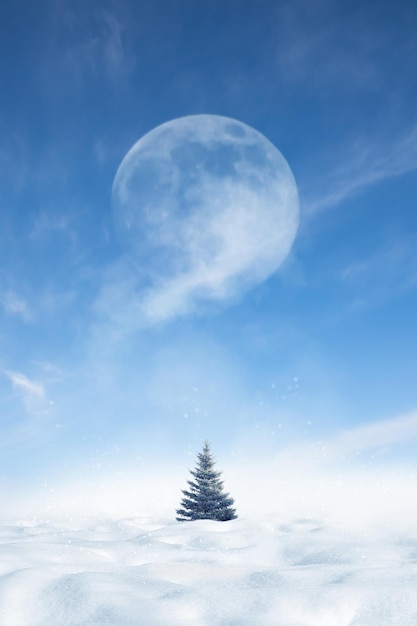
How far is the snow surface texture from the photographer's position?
2.40 metres

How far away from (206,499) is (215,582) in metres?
25.7

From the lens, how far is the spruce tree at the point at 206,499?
2577cm

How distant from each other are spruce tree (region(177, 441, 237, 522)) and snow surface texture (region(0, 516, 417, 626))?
22.9 metres

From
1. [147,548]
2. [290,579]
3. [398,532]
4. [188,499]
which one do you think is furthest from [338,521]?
[188,499]

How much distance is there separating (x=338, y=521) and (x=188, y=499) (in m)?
23.0

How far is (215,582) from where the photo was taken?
9.75 ft

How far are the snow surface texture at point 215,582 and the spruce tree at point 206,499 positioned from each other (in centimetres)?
2294

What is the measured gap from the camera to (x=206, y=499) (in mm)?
26531

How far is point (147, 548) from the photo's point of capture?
4402 millimetres

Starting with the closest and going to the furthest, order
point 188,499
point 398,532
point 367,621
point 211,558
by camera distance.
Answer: point 367,621, point 211,558, point 398,532, point 188,499

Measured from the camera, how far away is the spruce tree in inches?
1014

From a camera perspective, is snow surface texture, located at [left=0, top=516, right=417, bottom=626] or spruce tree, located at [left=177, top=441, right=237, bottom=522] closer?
snow surface texture, located at [left=0, top=516, right=417, bottom=626]

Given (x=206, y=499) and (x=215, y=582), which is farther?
(x=206, y=499)

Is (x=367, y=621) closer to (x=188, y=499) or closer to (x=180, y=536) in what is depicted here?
(x=180, y=536)
